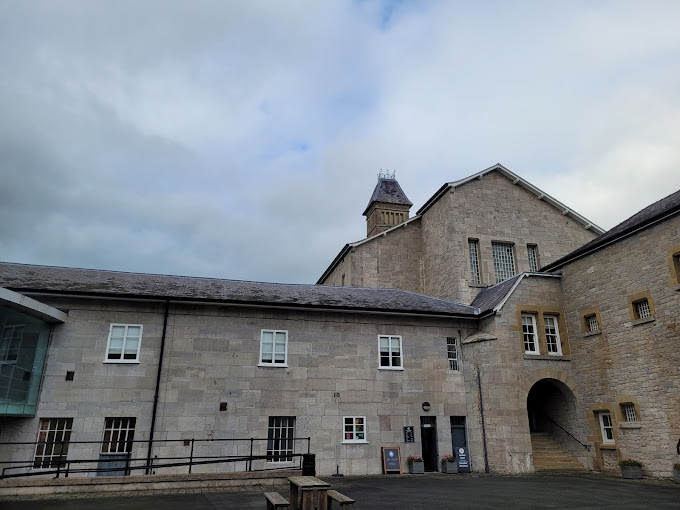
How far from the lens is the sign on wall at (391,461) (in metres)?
19.2

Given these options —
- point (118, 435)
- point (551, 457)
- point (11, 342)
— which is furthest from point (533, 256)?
point (11, 342)

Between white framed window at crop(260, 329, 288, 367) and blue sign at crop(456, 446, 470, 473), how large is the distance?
26.6 feet

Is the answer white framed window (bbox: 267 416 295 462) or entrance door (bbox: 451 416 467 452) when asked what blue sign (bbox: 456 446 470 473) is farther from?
white framed window (bbox: 267 416 295 462)

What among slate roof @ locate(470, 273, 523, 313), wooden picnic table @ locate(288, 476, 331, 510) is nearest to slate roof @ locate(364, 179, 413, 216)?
slate roof @ locate(470, 273, 523, 313)

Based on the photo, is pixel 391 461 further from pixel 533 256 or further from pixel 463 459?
pixel 533 256

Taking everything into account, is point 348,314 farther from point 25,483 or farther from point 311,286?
point 25,483

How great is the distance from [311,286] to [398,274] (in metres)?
9.75

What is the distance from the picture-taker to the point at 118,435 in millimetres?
17797

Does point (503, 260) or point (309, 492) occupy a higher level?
point (503, 260)

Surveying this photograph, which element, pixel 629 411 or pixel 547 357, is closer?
pixel 629 411

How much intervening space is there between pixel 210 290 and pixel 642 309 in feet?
57.8

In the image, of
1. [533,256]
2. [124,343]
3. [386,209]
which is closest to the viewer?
[124,343]

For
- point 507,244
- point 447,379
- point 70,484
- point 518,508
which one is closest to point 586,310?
point 447,379

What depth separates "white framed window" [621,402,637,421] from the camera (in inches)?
741
